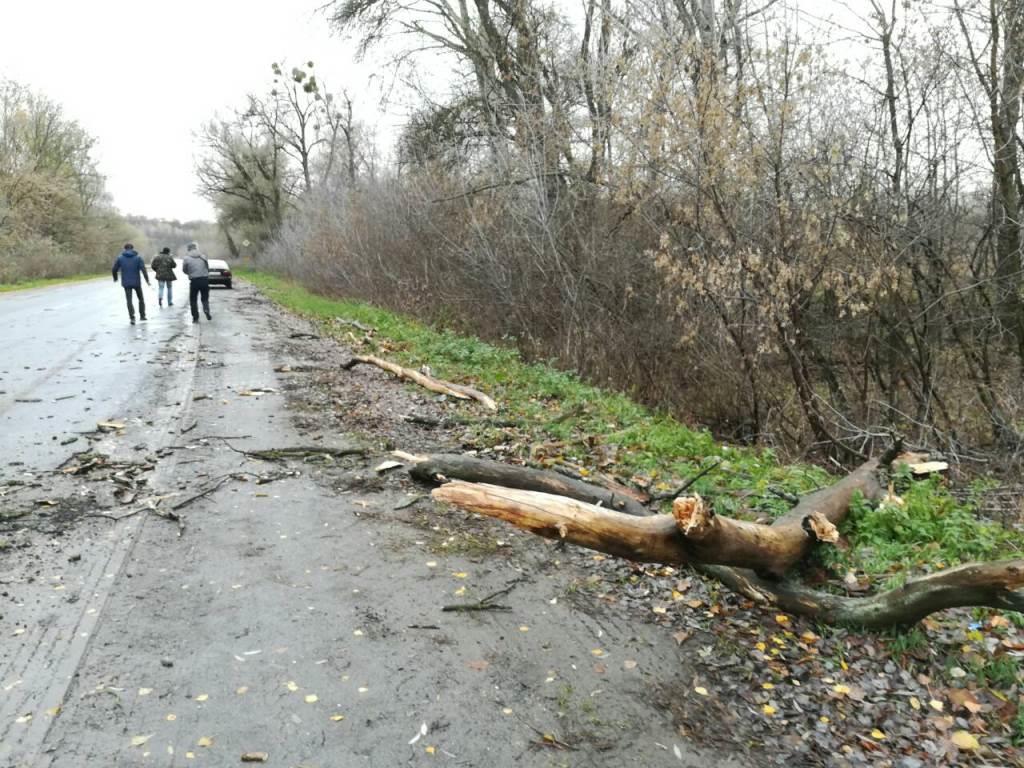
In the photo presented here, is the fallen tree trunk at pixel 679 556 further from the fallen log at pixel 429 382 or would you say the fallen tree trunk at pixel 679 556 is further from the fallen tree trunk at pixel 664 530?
the fallen log at pixel 429 382

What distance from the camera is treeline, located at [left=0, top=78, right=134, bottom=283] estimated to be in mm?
42656

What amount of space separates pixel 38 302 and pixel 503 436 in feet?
76.7

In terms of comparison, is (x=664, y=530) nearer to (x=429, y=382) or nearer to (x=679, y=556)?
(x=679, y=556)

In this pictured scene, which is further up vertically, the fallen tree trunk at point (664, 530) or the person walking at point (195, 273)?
the person walking at point (195, 273)

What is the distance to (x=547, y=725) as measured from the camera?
3.13 metres

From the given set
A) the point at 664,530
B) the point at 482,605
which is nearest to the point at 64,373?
the point at 482,605

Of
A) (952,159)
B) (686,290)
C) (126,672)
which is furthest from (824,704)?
(952,159)

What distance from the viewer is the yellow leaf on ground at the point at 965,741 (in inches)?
122

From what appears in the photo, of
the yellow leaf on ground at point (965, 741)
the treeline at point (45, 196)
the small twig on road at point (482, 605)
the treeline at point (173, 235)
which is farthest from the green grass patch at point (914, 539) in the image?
the treeline at point (173, 235)

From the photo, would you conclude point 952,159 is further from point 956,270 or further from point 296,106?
point 296,106

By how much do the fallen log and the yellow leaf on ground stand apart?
19.8 ft

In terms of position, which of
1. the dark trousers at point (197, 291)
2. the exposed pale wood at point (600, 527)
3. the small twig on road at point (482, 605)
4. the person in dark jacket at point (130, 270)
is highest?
the person in dark jacket at point (130, 270)

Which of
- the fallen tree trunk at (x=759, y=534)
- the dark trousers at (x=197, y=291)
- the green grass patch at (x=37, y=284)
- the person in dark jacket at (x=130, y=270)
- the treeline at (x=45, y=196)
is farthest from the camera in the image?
A: the treeline at (x=45, y=196)

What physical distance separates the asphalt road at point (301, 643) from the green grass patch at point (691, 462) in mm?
1559
